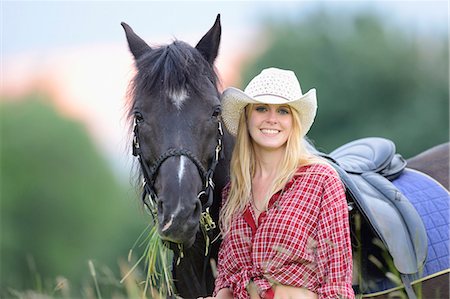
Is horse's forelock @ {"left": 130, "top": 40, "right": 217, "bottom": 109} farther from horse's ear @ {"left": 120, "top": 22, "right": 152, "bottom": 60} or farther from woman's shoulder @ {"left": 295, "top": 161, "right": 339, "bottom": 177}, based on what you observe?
woman's shoulder @ {"left": 295, "top": 161, "right": 339, "bottom": 177}

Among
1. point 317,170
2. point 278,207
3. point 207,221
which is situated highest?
point 317,170

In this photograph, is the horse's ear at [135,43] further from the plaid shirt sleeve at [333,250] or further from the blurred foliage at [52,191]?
the blurred foliage at [52,191]

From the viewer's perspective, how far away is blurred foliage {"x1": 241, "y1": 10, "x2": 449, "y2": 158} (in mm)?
27438

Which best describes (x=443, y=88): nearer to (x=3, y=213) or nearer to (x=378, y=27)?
(x=378, y=27)

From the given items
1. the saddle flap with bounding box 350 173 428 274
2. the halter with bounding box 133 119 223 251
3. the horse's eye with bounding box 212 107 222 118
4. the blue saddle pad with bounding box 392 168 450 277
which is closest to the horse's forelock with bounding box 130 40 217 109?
the horse's eye with bounding box 212 107 222 118

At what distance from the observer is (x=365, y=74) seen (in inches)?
1146

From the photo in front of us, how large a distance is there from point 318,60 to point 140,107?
2674cm

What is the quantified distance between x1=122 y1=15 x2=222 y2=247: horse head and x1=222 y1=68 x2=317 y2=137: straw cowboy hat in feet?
0.35

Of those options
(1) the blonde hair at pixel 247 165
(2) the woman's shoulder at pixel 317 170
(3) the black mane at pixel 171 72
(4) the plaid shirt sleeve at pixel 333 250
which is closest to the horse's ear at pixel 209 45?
(3) the black mane at pixel 171 72

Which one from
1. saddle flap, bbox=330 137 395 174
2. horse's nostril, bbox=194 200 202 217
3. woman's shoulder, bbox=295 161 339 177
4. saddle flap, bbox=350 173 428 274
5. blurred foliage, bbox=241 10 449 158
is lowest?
blurred foliage, bbox=241 10 449 158

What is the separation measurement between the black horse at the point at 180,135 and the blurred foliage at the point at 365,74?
2164 cm

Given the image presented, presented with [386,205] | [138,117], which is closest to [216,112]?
[138,117]

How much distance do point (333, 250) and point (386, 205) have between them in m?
1.01

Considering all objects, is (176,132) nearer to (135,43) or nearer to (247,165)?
(247,165)
